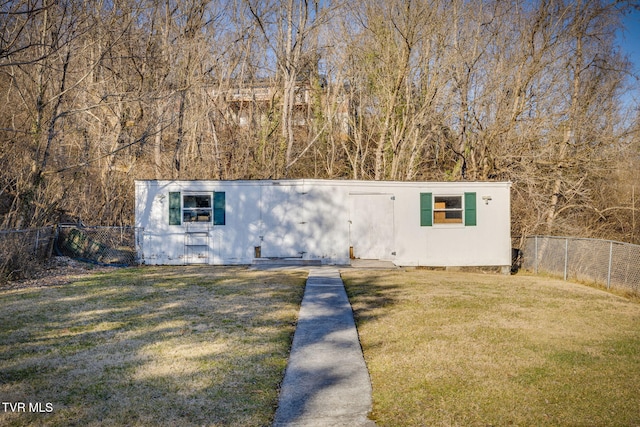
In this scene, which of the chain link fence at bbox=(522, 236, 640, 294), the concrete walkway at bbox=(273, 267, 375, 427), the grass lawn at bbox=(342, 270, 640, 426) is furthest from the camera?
the chain link fence at bbox=(522, 236, 640, 294)

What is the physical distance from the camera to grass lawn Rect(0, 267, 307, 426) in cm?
431

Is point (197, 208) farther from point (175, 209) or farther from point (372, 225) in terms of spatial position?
point (372, 225)

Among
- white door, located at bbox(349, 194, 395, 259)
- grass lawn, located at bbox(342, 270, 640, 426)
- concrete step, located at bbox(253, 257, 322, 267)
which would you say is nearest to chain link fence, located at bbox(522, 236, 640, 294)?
grass lawn, located at bbox(342, 270, 640, 426)

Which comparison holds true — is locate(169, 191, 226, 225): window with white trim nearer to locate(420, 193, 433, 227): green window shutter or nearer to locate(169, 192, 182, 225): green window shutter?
locate(169, 192, 182, 225): green window shutter

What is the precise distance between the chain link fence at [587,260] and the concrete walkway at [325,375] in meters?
7.09

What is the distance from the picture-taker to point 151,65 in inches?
844

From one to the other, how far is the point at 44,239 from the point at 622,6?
22.1 metres

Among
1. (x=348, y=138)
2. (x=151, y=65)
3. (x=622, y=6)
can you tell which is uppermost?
(x=622, y=6)

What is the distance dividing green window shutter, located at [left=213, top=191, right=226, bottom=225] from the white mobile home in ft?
0.09

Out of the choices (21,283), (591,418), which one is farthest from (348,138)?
(591,418)

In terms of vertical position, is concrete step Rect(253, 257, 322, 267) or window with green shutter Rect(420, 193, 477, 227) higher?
window with green shutter Rect(420, 193, 477, 227)

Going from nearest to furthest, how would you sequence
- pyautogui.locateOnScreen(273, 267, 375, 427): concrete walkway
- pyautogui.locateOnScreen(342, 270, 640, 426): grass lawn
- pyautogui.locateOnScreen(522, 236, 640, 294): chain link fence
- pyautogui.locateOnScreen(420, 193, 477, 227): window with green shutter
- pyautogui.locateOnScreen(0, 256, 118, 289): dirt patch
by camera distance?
pyautogui.locateOnScreen(273, 267, 375, 427): concrete walkway
pyautogui.locateOnScreen(342, 270, 640, 426): grass lawn
pyautogui.locateOnScreen(0, 256, 118, 289): dirt patch
pyautogui.locateOnScreen(522, 236, 640, 294): chain link fence
pyautogui.locateOnScreen(420, 193, 477, 227): window with green shutter

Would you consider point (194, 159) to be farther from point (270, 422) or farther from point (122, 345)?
point (270, 422)

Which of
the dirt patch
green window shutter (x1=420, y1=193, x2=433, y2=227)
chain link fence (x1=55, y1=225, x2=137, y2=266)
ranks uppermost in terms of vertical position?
green window shutter (x1=420, y1=193, x2=433, y2=227)
